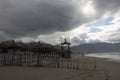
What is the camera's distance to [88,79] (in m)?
14.0

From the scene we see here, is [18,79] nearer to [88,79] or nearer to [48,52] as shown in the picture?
[88,79]

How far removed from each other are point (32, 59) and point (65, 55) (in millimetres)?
16705

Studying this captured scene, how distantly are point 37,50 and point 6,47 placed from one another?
17.2 feet

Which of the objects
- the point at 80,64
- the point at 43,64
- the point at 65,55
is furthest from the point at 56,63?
the point at 65,55

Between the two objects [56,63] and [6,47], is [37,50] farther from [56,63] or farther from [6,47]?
[56,63]

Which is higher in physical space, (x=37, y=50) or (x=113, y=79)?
(x=37, y=50)

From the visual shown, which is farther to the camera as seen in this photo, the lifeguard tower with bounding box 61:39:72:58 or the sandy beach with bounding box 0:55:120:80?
the lifeguard tower with bounding box 61:39:72:58

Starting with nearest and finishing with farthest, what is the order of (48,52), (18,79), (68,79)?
(18,79)
(68,79)
(48,52)

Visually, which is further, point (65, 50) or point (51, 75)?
point (65, 50)

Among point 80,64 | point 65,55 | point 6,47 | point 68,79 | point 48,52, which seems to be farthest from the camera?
point 65,55

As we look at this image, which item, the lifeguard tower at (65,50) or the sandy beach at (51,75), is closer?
the sandy beach at (51,75)

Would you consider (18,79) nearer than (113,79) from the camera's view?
Yes

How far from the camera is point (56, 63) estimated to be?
936 inches

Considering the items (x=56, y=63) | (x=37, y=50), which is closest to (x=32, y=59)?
(x=56, y=63)
